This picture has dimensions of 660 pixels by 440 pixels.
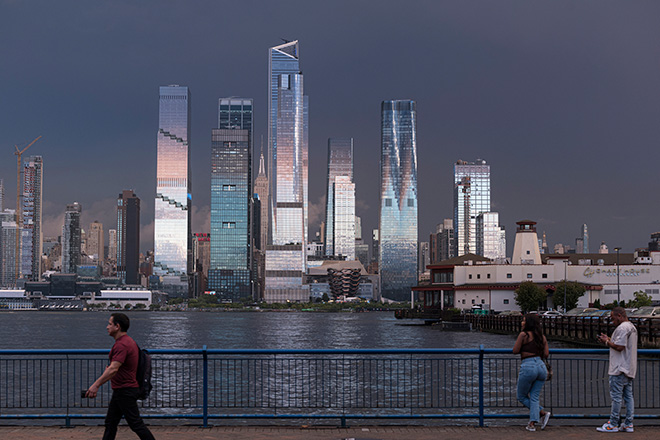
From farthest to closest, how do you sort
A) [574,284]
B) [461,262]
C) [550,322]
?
[461,262]
[574,284]
[550,322]

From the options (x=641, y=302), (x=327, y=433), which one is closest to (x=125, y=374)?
(x=327, y=433)

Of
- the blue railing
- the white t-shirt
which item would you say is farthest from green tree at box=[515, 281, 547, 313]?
the white t-shirt

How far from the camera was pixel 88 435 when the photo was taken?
15242 mm

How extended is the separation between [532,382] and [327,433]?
433 cm

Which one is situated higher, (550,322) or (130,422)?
(130,422)

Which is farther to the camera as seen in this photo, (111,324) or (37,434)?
(37,434)

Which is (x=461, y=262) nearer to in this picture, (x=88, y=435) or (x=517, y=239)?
(x=517, y=239)

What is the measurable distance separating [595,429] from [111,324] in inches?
401

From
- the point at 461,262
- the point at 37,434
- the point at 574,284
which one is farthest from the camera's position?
the point at 461,262

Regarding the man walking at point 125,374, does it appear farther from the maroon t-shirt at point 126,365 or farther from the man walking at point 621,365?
the man walking at point 621,365

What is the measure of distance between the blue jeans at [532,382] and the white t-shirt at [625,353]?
147 centimetres

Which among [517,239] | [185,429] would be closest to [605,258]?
[517,239]

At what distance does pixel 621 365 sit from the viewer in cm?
1538

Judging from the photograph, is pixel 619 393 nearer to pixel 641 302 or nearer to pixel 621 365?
pixel 621 365
